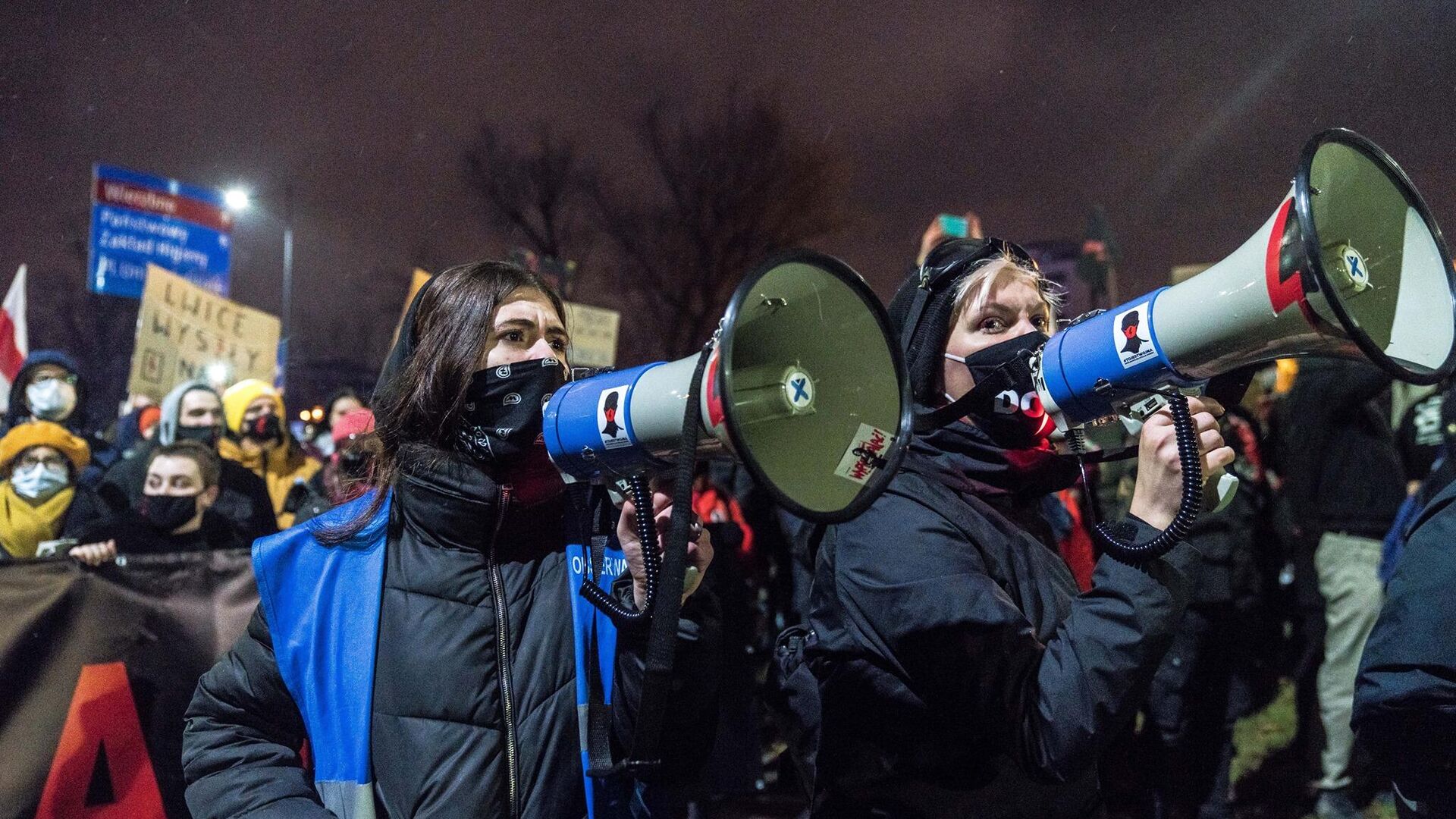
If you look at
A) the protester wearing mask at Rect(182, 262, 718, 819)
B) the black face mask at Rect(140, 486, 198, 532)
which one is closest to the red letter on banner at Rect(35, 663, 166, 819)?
the black face mask at Rect(140, 486, 198, 532)

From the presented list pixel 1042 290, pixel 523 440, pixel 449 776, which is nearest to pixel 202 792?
pixel 449 776

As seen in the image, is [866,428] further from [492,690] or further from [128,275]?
[128,275]

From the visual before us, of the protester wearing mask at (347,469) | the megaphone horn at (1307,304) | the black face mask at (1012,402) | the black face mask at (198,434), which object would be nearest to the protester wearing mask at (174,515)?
the protester wearing mask at (347,469)

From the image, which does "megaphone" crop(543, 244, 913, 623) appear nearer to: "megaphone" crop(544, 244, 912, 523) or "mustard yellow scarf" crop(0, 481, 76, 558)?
"megaphone" crop(544, 244, 912, 523)

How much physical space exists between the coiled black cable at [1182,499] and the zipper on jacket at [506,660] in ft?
3.34

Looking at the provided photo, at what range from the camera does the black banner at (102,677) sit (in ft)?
10.8

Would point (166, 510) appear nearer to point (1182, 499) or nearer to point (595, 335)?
point (1182, 499)

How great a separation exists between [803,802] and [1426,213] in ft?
13.8

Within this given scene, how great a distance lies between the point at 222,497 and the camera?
4.88m

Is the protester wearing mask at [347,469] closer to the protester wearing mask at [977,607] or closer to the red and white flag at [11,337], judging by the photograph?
the protester wearing mask at [977,607]

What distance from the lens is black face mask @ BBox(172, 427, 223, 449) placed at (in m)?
5.56

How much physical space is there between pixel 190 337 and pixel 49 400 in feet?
4.65

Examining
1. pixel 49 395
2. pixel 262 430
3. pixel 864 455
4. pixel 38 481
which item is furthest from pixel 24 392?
pixel 864 455

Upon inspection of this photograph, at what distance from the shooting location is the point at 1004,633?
4.89ft
